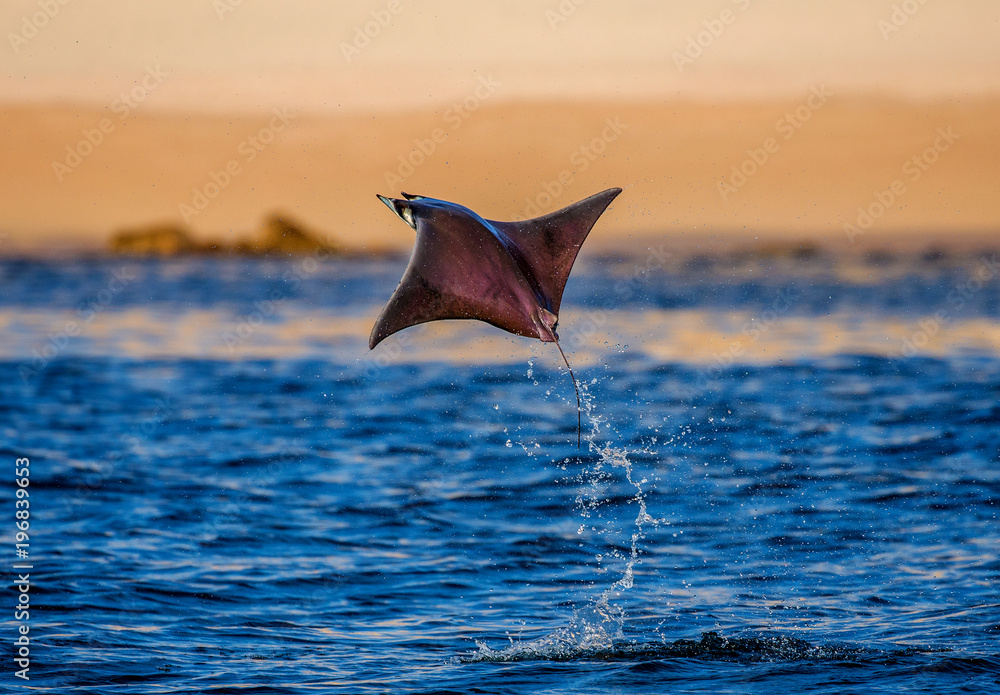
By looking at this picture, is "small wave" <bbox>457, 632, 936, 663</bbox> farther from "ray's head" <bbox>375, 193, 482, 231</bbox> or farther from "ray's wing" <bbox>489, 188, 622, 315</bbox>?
"ray's head" <bbox>375, 193, 482, 231</bbox>

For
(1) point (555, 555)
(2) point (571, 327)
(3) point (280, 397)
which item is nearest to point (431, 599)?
(1) point (555, 555)

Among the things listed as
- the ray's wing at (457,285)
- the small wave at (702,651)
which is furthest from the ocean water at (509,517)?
the ray's wing at (457,285)

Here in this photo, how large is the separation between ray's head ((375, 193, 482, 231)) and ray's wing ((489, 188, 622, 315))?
0.52 meters

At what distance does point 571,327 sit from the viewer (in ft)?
110

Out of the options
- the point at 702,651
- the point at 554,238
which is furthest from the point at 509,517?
the point at 554,238

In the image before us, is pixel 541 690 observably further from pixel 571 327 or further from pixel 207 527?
pixel 571 327

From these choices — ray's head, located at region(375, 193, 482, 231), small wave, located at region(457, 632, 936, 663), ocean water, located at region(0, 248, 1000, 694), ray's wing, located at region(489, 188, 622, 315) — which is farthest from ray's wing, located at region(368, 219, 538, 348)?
ocean water, located at region(0, 248, 1000, 694)

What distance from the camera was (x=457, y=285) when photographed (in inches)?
324

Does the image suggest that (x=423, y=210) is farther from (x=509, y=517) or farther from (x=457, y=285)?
(x=509, y=517)

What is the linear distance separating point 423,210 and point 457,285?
0.66 meters

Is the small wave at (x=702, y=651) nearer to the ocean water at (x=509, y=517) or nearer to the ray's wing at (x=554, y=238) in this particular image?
the ocean water at (x=509, y=517)

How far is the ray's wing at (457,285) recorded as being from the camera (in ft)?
26.8

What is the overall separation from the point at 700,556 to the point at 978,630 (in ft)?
10.5

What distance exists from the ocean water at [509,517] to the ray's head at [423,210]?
11.5ft
